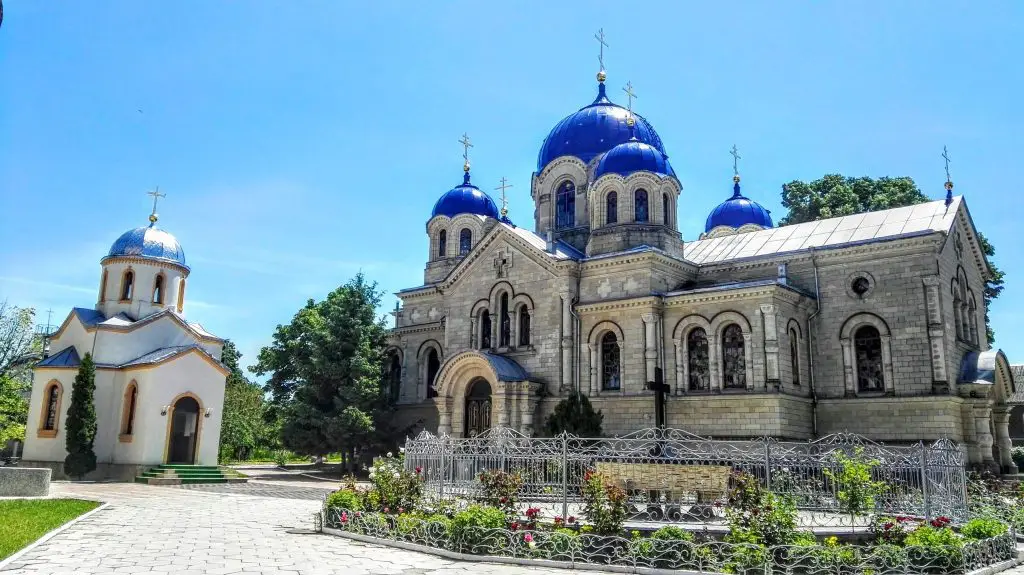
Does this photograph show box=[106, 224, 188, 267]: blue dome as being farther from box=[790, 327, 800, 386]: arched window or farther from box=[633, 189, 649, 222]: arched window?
box=[790, 327, 800, 386]: arched window

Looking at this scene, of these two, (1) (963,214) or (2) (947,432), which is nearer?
(2) (947,432)

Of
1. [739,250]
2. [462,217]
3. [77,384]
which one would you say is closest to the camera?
[77,384]

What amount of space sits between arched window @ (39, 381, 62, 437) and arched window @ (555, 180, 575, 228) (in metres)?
17.8

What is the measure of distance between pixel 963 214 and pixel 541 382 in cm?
1402

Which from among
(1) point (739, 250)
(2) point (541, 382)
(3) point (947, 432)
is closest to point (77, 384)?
(2) point (541, 382)

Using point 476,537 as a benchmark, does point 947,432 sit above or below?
above

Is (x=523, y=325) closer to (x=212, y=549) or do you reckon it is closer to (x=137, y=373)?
(x=137, y=373)

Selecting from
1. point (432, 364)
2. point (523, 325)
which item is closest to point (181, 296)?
point (432, 364)

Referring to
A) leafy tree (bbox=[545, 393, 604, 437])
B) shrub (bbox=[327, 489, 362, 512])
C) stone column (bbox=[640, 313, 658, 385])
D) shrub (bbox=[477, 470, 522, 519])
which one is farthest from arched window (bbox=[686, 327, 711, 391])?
shrub (bbox=[327, 489, 362, 512])

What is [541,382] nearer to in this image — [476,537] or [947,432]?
[947,432]

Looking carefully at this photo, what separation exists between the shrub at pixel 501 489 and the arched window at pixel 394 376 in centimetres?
1941

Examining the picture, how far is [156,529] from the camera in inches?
461

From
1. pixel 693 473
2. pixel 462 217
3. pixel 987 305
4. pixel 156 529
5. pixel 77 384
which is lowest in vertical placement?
pixel 156 529

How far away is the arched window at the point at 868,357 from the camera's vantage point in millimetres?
20781
